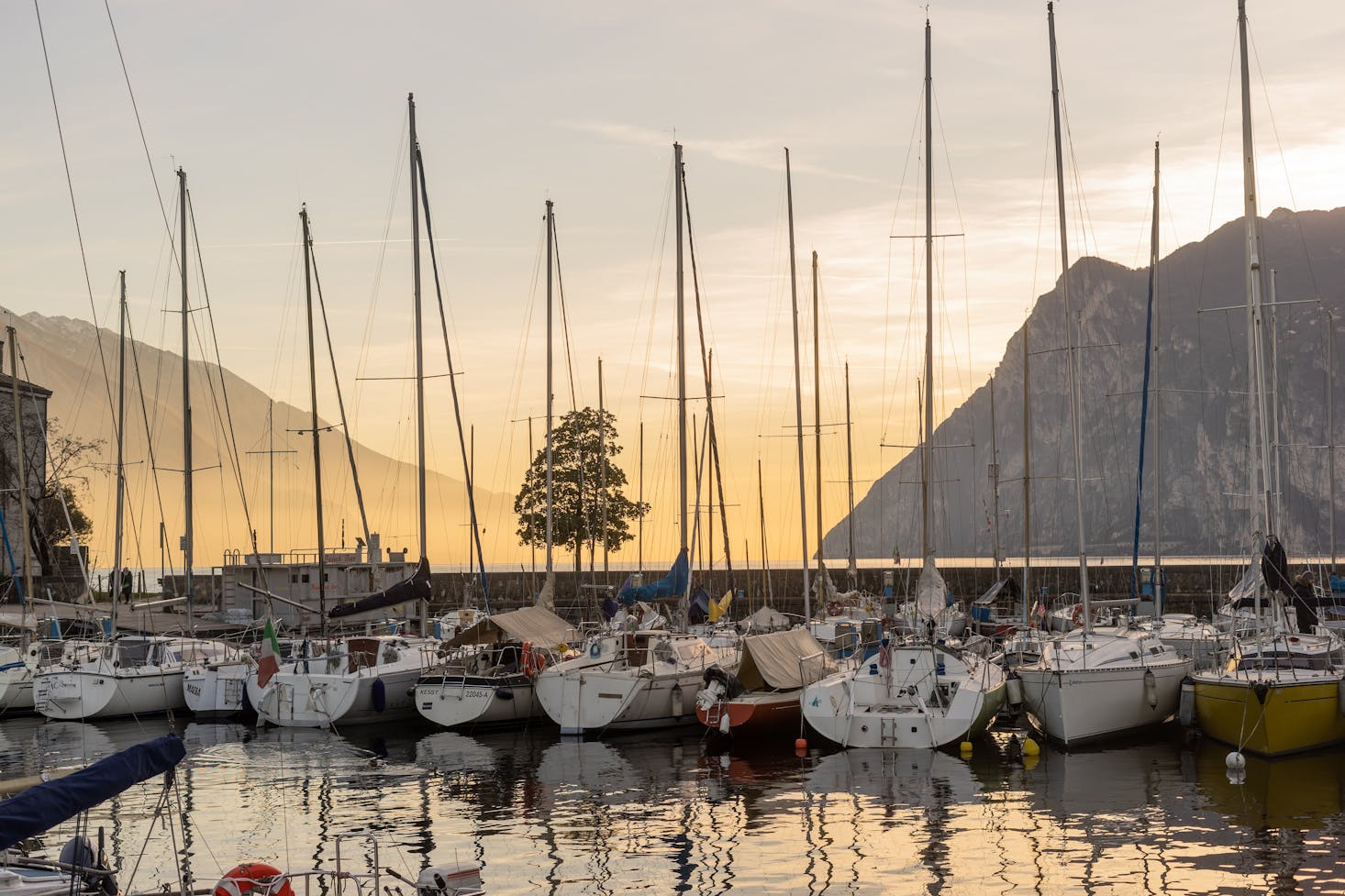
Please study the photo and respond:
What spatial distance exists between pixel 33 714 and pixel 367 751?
1714cm

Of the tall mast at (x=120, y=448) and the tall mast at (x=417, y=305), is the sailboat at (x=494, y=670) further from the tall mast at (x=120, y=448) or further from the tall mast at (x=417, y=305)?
the tall mast at (x=120, y=448)

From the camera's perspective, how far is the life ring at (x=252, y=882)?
1458 cm

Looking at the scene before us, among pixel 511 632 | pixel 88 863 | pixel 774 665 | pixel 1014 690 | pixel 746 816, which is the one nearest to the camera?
pixel 88 863

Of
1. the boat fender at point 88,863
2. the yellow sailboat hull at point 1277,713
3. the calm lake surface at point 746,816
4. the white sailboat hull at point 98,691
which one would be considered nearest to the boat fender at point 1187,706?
the calm lake surface at point 746,816

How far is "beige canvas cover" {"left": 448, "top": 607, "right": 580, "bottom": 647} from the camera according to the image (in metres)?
38.8

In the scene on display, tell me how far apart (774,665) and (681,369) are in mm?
Answer: 10988

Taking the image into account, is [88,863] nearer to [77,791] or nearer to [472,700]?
[77,791]

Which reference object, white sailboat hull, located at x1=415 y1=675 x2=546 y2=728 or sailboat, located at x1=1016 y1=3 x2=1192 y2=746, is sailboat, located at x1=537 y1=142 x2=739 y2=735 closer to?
white sailboat hull, located at x1=415 y1=675 x2=546 y2=728

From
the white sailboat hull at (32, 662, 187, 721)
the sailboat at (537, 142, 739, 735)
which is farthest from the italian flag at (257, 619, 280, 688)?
Result: the sailboat at (537, 142, 739, 735)

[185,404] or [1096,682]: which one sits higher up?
[185,404]

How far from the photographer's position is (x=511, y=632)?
3869 centimetres

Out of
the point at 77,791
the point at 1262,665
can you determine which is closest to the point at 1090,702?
the point at 1262,665

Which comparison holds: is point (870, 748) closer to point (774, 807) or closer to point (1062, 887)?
point (774, 807)

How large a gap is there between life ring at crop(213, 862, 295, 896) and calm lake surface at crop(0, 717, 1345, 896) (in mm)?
1594
